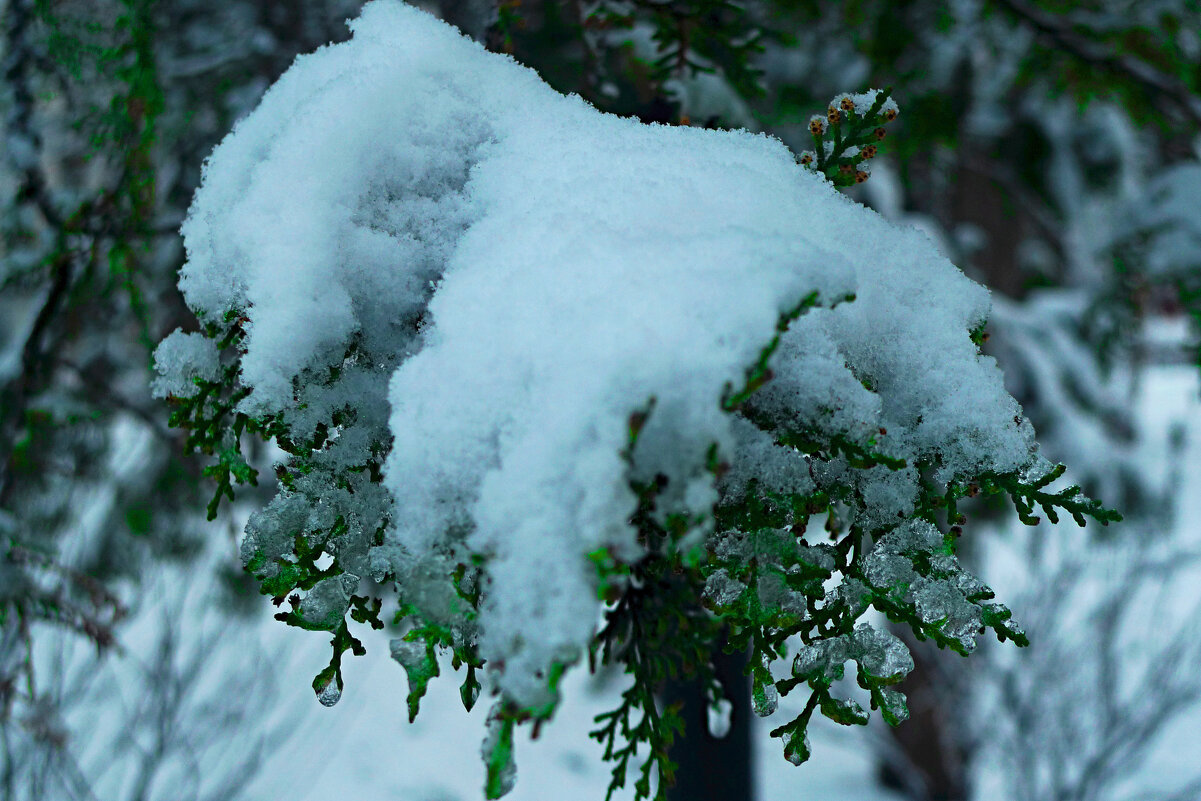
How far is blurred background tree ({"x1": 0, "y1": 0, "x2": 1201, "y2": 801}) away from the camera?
1927mm

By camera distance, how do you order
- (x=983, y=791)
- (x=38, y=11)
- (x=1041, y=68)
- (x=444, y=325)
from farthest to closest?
(x=983, y=791) → (x=1041, y=68) → (x=38, y=11) → (x=444, y=325)

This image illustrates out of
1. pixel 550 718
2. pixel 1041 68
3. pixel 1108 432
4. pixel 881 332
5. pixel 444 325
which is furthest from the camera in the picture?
pixel 1108 432

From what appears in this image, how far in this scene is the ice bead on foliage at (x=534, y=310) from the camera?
812mm

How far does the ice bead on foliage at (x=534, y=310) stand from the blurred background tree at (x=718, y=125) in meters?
0.46

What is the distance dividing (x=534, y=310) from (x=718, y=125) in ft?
3.48

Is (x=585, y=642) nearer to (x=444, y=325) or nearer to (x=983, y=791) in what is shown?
(x=444, y=325)

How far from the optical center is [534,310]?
92 cm

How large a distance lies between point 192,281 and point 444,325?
47cm

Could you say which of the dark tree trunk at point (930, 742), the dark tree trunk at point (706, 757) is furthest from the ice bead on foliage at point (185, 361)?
the dark tree trunk at point (930, 742)

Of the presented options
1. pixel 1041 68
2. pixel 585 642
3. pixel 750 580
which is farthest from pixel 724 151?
pixel 1041 68

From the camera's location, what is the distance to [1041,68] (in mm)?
3297

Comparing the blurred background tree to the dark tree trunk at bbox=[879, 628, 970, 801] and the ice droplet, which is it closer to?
the dark tree trunk at bbox=[879, 628, 970, 801]

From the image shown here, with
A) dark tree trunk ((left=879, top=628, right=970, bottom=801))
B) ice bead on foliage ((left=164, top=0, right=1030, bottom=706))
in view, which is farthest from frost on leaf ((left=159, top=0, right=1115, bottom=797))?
dark tree trunk ((left=879, top=628, right=970, bottom=801))

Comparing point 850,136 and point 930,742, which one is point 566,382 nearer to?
point 850,136
